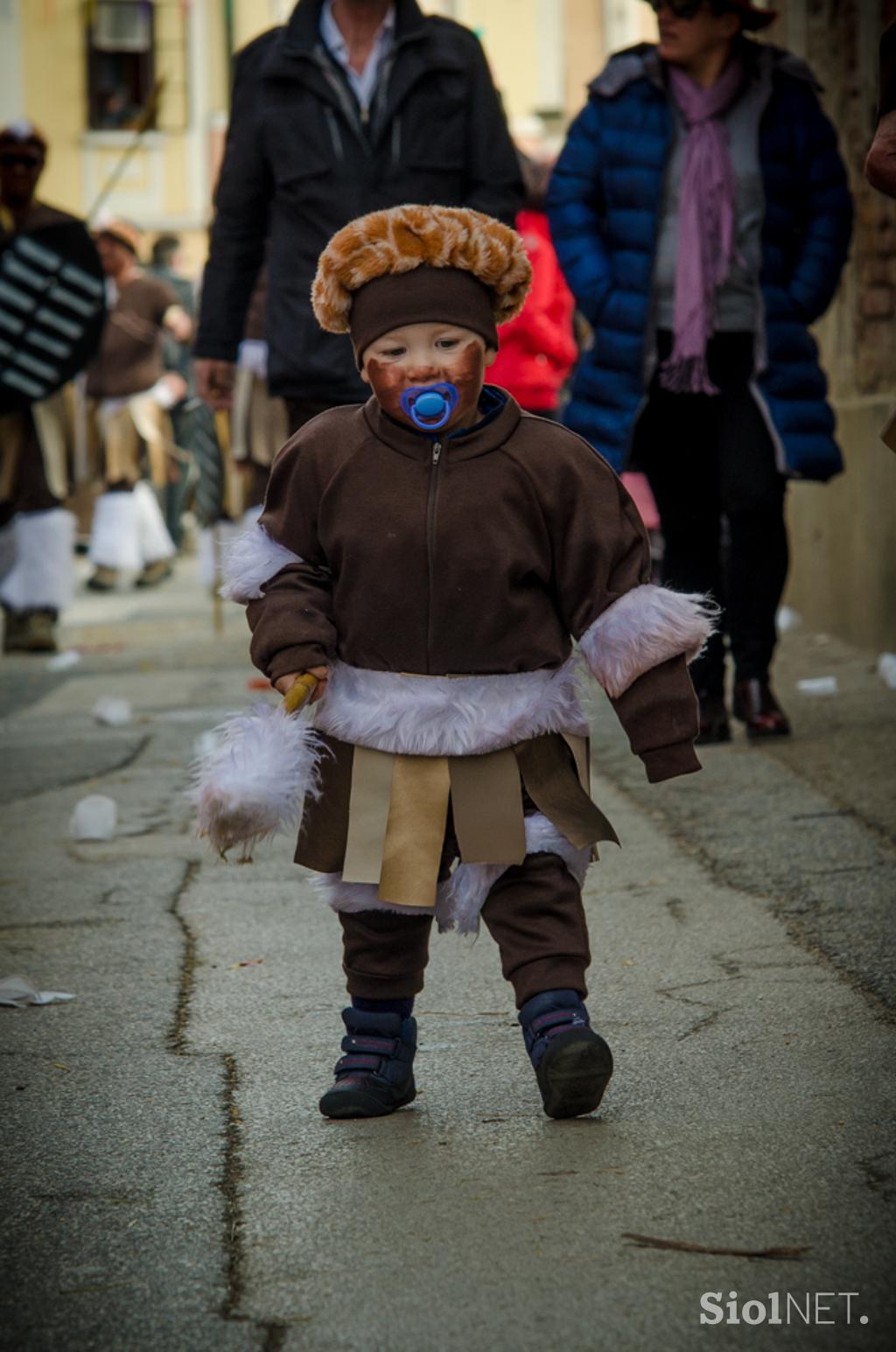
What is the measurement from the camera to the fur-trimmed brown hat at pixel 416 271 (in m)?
3.01

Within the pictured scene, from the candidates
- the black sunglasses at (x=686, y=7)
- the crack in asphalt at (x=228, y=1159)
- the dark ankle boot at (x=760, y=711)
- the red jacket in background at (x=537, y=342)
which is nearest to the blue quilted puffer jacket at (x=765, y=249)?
the black sunglasses at (x=686, y=7)

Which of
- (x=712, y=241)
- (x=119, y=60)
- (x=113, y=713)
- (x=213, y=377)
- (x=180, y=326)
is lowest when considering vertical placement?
(x=119, y=60)

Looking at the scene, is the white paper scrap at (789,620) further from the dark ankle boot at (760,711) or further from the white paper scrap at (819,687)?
the dark ankle boot at (760,711)

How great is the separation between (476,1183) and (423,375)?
1.13m

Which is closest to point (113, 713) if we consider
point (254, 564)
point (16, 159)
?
point (16, 159)

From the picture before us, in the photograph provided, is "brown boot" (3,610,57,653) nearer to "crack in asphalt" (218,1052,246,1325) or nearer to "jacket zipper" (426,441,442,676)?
"crack in asphalt" (218,1052,246,1325)

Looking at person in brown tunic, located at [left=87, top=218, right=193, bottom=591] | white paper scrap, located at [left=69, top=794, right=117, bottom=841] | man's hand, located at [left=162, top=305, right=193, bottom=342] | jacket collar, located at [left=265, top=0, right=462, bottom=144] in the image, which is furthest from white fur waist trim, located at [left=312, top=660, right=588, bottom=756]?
man's hand, located at [left=162, top=305, right=193, bottom=342]

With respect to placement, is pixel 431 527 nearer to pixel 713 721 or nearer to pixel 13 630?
pixel 713 721

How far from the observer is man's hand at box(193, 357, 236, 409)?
18.4 feet

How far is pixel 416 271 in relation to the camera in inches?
119

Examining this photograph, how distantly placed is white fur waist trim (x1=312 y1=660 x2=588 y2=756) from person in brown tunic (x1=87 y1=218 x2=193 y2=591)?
9.13m

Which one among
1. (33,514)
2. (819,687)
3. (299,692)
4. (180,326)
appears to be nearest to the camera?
(299,692)

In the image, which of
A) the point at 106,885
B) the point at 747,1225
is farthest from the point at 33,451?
the point at 747,1225

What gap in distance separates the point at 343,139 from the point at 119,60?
80.5 ft
